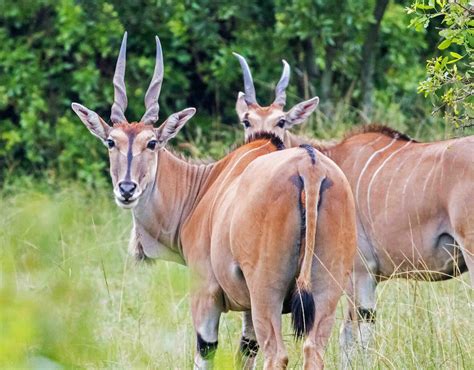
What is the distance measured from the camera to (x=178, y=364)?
388 cm

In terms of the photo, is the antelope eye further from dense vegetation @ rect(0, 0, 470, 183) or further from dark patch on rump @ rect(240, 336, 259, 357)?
dense vegetation @ rect(0, 0, 470, 183)

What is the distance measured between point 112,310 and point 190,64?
13.8 ft

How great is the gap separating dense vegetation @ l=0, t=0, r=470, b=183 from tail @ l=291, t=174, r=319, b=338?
16.3ft

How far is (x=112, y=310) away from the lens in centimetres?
529

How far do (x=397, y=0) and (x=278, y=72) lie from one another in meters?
1.23

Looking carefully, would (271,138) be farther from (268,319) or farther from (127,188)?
(268,319)

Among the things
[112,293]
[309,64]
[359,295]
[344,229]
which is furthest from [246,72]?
[344,229]

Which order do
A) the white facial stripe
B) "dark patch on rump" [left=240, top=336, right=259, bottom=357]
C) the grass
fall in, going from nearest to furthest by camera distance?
1. the grass
2. "dark patch on rump" [left=240, top=336, right=259, bottom=357]
3. the white facial stripe

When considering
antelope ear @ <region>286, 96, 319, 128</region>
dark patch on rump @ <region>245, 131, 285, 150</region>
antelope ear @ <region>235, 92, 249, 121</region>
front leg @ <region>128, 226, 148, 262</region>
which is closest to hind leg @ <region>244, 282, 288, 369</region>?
dark patch on rump @ <region>245, 131, 285, 150</region>

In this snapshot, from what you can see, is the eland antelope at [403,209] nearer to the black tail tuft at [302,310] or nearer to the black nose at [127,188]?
the black nose at [127,188]

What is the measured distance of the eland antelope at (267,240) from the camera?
303 cm

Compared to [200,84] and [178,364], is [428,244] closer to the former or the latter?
[178,364]

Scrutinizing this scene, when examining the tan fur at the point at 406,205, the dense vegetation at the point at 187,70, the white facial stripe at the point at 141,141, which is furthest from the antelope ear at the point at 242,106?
the white facial stripe at the point at 141,141

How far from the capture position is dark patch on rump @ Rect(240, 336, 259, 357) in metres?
3.84
